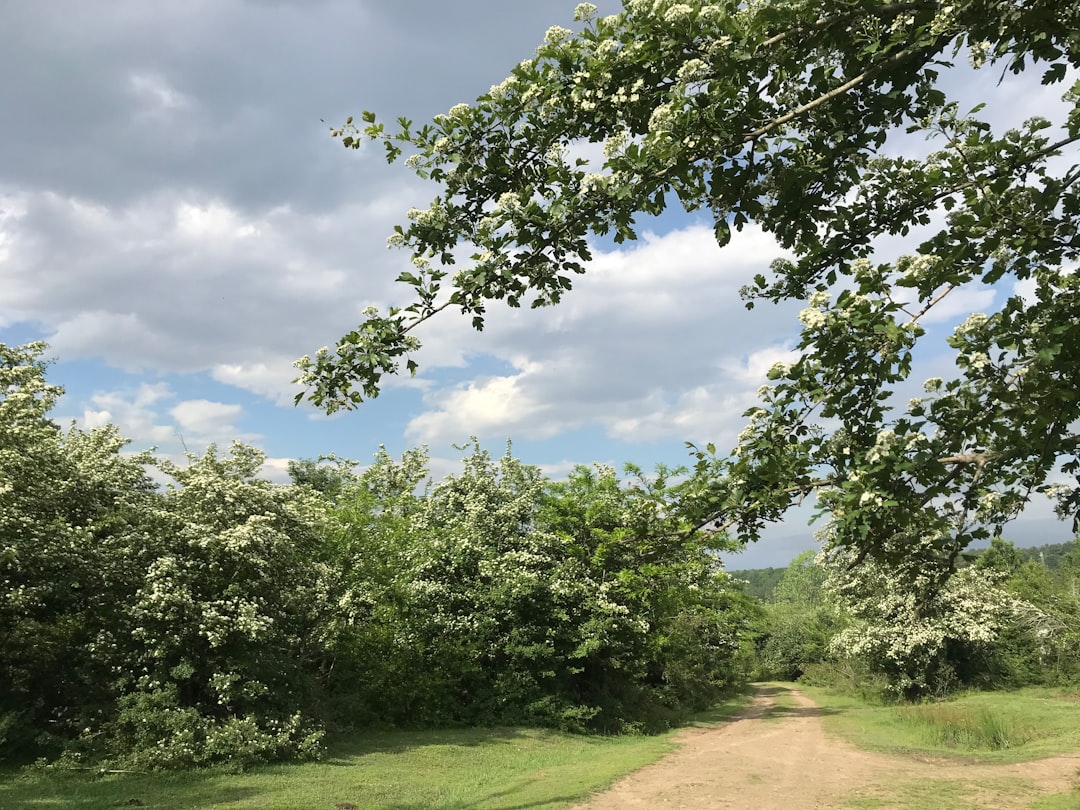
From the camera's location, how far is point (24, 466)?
12.6 m

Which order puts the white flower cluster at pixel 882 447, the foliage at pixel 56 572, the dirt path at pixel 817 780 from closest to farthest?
the white flower cluster at pixel 882 447 < the dirt path at pixel 817 780 < the foliage at pixel 56 572

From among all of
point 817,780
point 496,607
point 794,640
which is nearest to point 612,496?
point 496,607

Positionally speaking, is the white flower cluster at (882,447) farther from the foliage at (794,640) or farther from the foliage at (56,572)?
the foliage at (794,640)

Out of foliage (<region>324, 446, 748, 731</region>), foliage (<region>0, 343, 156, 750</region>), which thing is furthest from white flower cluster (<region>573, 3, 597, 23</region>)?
foliage (<region>324, 446, 748, 731</region>)

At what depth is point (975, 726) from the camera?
19.1 meters

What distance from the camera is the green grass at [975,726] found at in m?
16.8

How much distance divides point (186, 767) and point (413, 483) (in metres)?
15.5

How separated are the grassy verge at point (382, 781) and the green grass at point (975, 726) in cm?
741

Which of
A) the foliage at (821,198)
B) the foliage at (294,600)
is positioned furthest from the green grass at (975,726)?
the foliage at (821,198)

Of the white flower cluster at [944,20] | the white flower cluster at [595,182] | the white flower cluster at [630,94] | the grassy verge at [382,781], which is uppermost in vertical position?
the white flower cluster at [630,94]

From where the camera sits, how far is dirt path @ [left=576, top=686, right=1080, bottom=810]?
36.4ft

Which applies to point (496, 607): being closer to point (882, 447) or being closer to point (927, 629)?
point (882, 447)

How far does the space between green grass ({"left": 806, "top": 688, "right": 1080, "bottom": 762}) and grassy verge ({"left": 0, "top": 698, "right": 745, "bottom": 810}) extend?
741 cm

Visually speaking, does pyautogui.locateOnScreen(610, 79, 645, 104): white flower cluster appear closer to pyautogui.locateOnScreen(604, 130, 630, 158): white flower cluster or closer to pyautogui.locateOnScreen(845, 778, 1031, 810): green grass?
pyautogui.locateOnScreen(604, 130, 630, 158): white flower cluster
